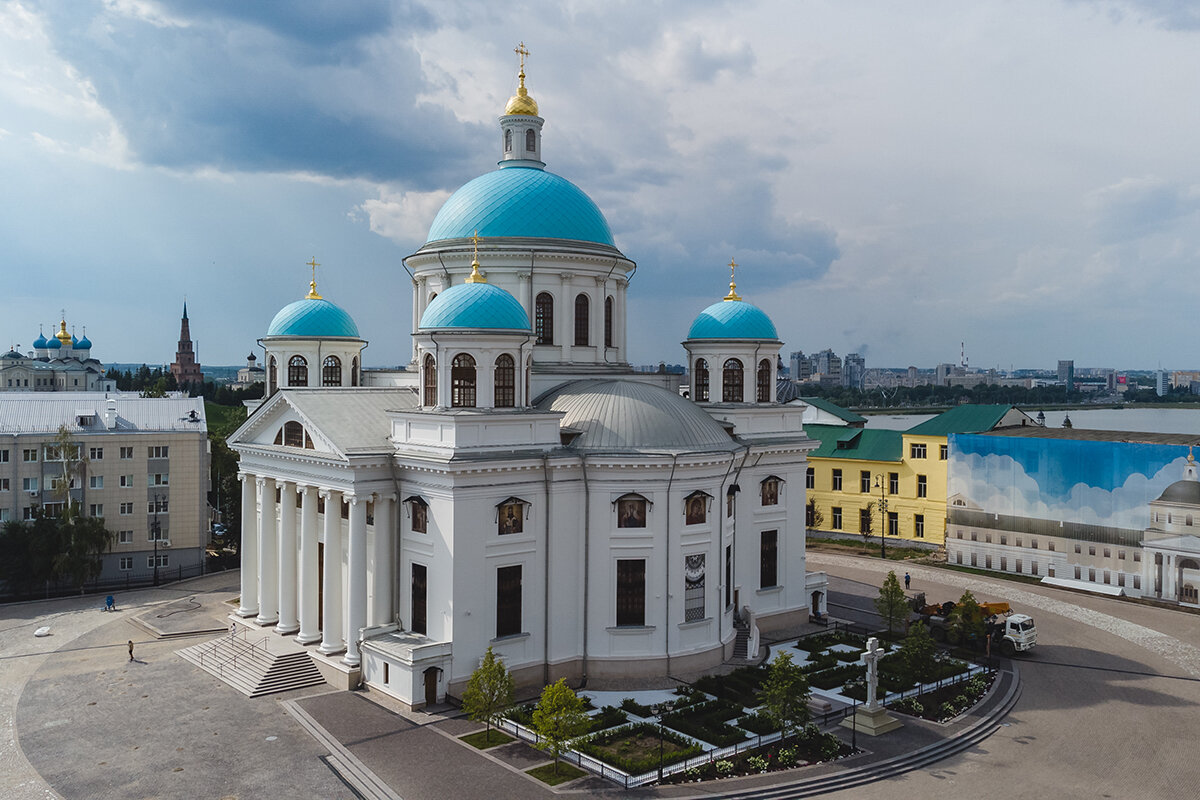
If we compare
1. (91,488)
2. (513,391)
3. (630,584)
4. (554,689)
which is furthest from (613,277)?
(91,488)

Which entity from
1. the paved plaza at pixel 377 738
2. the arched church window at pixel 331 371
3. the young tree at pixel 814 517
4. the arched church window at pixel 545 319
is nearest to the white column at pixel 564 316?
the arched church window at pixel 545 319

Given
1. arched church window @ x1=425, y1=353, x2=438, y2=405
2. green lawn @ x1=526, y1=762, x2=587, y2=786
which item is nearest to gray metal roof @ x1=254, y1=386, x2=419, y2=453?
arched church window @ x1=425, y1=353, x2=438, y2=405

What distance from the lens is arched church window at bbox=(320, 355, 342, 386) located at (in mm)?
35906

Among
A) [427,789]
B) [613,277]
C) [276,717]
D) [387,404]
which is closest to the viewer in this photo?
[427,789]

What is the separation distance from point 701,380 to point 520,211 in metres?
9.19

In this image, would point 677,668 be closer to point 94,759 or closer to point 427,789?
point 427,789

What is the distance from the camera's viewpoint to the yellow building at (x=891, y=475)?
157ft

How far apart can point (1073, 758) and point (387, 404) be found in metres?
22.5

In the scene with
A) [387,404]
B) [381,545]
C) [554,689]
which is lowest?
[554,689]

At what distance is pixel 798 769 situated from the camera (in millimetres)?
20969

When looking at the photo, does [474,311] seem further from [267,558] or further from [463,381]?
[267,558]

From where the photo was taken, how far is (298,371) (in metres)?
35.7

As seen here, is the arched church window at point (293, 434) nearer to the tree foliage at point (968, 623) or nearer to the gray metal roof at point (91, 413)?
the gray metal roof at point (91, 413)

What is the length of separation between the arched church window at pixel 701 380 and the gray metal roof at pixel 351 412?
34.4ft
